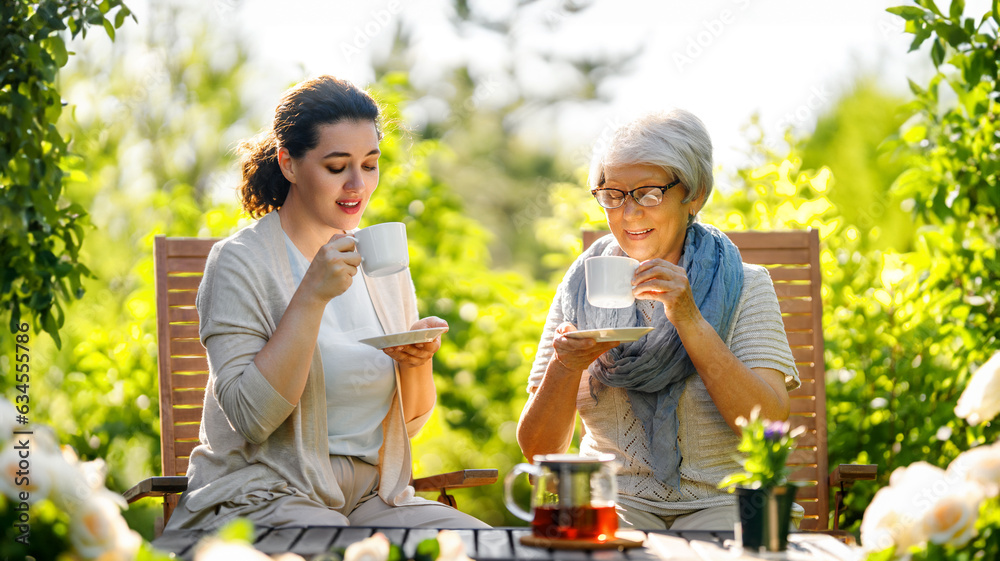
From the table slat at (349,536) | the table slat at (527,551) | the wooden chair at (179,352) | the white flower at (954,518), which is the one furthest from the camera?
the wooden chair at (179,352)

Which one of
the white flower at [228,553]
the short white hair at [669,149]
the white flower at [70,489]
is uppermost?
the short white hair at [669,149]

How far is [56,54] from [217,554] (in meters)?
1.57

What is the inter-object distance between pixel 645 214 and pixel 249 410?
1.16m

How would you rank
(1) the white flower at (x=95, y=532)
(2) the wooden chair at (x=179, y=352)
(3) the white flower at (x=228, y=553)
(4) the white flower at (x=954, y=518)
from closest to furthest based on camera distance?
(3) the white flower at (x=228, y=553), (1) the white flower at (x=95, y=532), (4) the white flower at (x=954, y=518), (2) the wooden chair at (x=179, y=352)

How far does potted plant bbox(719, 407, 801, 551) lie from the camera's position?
1.44 m

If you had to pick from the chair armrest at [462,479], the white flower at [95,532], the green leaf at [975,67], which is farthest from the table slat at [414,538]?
the green leaf at [975,67]

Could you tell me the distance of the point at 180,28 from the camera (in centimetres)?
701

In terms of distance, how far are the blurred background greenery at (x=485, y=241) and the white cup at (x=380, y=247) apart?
0.51 metres

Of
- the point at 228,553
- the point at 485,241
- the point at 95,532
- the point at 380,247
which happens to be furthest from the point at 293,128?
the point at 485,241

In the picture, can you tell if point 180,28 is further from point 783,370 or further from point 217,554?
point 217,554

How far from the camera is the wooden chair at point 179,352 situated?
2.78 m

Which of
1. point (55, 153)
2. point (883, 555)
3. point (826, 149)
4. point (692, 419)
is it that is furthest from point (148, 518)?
point (826, 149)

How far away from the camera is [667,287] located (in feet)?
6.85

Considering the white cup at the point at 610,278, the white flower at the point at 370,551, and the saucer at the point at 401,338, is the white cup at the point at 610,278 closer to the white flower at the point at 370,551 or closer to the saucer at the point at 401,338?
the saucer at the point at 401,338
